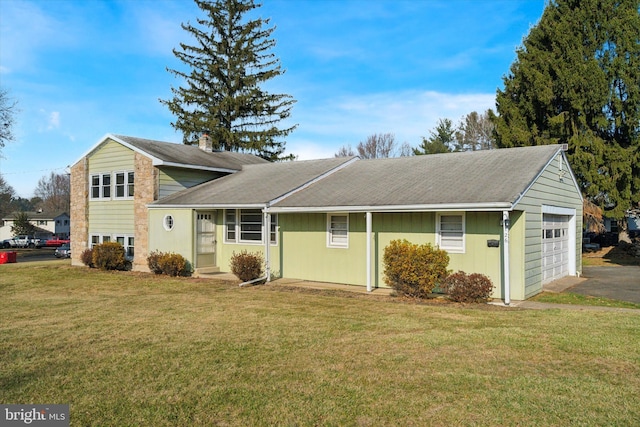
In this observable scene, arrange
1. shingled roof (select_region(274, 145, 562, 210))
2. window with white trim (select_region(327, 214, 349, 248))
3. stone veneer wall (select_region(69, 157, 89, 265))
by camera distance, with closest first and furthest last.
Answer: shingled roof (select_region(274, 145, 562, 210)) < window with white trim (select_region(327, 214, 349, 248)) < stone veneer wall (select_region(69, 157, 89, 265))

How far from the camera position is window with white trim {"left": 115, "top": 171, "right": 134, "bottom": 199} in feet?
64.6

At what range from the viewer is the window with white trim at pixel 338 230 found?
47.0 ft

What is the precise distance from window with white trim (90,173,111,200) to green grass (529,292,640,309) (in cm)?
1723

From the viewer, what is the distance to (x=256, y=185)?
1784cm

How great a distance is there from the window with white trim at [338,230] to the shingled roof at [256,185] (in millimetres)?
1953

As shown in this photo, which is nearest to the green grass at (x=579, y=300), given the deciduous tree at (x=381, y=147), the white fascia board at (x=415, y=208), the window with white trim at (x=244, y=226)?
the white fascia board at (x=415, y=208)

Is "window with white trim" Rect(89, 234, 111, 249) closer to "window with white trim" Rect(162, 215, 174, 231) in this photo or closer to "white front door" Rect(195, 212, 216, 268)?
"window with white trim" Rect(162, 215, 174, 231)

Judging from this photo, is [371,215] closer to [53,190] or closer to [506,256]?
[506,256]

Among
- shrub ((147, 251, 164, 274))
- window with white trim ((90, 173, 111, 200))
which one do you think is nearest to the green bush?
shrub ((147, 251, 164, 274))

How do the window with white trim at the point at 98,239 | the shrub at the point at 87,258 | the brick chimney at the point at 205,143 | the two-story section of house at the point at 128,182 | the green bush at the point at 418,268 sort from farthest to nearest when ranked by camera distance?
the brick chimney at the point at 205,143
the window with white trim at the point at 98,239
the shrub at the point at 87,258
the two-story section of house at the point at 128,182
the green bush at the point at 418,268

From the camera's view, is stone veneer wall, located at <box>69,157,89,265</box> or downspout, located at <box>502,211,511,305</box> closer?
downspout, located at <box>502,211,511,305</box>

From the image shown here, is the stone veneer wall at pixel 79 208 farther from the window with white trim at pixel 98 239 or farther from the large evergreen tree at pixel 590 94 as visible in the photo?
the large evergreen tree at pixel 590 94

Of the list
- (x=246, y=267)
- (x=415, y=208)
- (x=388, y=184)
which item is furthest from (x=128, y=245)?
(x=415, y=208)

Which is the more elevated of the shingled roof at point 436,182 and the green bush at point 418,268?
the shingled roof at point 436,182
